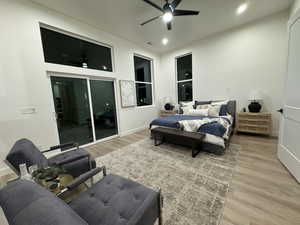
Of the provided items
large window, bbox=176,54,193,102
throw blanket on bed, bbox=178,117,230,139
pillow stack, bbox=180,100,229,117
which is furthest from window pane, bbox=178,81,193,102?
throw blanket on bed, bbox=178,117,230,139

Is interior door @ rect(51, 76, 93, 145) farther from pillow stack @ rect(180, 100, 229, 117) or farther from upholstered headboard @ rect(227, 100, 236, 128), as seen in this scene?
upholstered headboard @ rect(227, 100, 236, 128)

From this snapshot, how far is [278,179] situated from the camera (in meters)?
1.84

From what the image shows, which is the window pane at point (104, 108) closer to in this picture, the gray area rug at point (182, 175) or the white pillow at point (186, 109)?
the gray area rug at point (182, 175)

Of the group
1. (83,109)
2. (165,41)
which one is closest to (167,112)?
(165,41)

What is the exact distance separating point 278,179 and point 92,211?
2477 millimetres

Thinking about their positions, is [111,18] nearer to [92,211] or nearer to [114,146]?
[114,146]

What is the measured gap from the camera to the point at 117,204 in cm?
105

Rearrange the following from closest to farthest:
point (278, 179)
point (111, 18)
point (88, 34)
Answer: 1. point (278, 179)
2. point (111, 18)
3. point (88, 34)

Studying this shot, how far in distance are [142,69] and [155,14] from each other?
7.79 feet

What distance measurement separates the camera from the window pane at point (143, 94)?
5.07 meters

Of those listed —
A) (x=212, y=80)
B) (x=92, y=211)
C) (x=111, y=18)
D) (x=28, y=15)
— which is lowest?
(x=92, y=211)

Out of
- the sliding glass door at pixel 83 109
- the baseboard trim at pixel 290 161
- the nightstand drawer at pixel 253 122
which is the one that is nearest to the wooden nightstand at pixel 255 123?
the nightstand drawer at pixel 253 122

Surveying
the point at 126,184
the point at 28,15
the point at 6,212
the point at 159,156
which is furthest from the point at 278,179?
the point at 28,15

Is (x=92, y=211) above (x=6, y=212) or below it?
below
